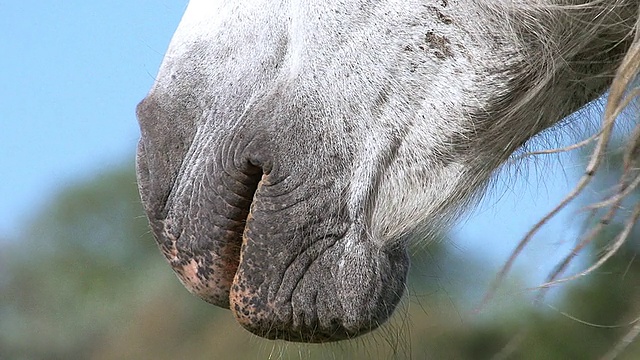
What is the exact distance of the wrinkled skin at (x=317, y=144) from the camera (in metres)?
1.56

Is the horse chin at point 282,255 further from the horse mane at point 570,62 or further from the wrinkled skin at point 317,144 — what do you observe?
the horse mane at point 570,62

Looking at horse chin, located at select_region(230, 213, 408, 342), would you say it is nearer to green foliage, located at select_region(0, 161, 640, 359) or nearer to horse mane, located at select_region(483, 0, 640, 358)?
horse mane, located at select_region(483, 0, 640, 358)

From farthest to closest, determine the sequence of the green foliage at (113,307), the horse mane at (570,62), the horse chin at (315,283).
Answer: the green foliage at (113,307)
the horse chin at (315,283)
the horse mane at (570,62)

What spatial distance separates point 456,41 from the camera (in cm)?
153

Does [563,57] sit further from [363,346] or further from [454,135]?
[363,346]

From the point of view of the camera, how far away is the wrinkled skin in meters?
1.56

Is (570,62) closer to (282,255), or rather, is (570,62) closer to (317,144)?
(317,144)

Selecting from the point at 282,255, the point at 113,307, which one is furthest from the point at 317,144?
the point at 113,307

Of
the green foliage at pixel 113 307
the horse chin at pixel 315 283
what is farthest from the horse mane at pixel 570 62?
the green foliage at pixel 113 307

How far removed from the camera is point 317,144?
1.59 meters

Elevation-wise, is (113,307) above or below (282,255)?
below

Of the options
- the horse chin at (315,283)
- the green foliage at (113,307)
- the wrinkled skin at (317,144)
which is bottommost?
the green foliage at (113,307)

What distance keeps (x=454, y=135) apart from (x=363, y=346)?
47 cm

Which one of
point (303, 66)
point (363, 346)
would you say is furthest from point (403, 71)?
point (363, 346)
